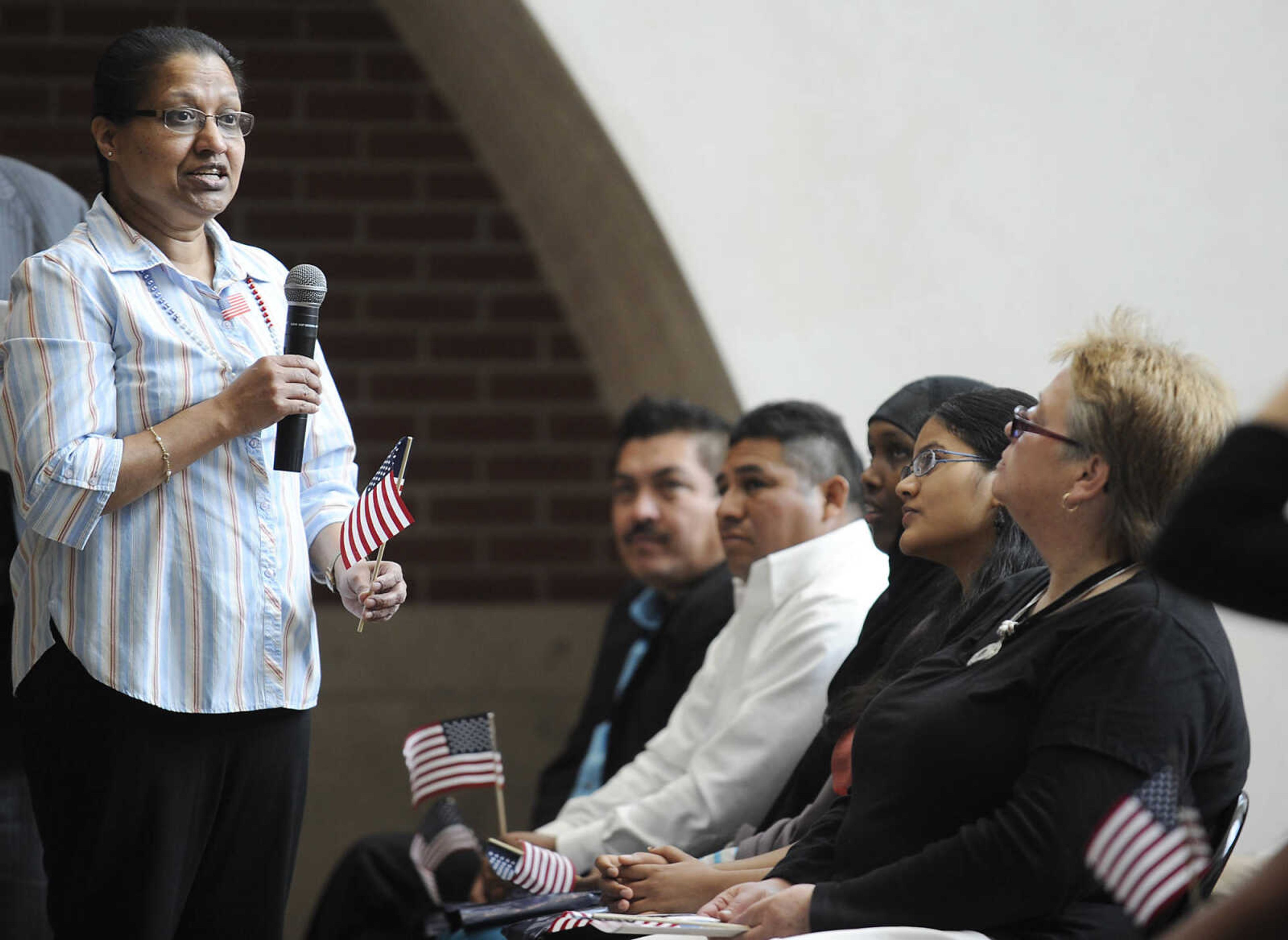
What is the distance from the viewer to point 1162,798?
4.61ft

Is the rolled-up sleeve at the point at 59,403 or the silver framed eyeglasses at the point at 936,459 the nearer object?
the rolled-up sleeve at the point at 59,403

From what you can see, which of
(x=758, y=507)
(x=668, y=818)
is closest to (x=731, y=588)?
(x=758, y=507)

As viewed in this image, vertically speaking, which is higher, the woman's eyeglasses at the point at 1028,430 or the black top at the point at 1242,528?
the woman's eyeglasses at the point at 1028,430

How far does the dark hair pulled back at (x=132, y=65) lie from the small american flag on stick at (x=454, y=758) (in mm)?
1126

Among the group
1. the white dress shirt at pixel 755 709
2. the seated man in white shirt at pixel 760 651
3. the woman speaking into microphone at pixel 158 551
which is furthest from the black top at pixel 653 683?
the woman speaking into microphone at pixel 158 551

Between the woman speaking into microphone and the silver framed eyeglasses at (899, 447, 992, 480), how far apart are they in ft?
2.64

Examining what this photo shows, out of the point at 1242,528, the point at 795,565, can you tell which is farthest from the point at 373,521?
the point at 795,565

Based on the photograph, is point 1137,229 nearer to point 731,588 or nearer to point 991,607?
point 731,588

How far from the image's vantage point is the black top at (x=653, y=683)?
11.2ft

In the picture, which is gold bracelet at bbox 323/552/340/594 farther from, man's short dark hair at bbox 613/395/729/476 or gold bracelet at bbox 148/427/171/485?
man's short dark hair at bbox 613/395/729/476

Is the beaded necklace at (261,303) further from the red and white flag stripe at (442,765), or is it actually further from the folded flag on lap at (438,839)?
the folded flag on lap at (438,839)

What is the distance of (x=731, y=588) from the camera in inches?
138

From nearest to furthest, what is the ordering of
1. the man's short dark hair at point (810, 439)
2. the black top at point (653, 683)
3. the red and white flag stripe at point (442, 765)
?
the red and white flag stripe at point (442, 765) < the man's short dark hair at point (810, 439) < the black top at point (653, 683)

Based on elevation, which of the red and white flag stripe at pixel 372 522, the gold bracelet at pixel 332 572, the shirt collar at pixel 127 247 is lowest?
the gold bracelet at pixel 332 572
